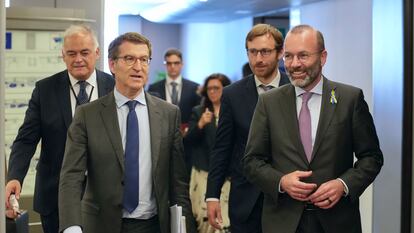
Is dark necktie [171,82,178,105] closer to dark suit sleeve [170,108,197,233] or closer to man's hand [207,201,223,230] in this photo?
man's hand [207,201,223,230]

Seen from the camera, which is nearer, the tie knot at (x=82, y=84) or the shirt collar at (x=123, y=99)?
the shirt collar at (x=123, y=99)

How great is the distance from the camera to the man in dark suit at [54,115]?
3855mm

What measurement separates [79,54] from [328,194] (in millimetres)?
1613

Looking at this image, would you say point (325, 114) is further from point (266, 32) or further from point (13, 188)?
point (13, 188)

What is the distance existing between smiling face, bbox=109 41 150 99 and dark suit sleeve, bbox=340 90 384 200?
94 cm

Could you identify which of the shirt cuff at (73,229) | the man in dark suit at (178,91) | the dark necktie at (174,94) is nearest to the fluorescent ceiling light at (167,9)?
the man in dark suit at (178,91)

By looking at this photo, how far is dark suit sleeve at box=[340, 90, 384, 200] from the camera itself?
3096mm

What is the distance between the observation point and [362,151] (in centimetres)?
318

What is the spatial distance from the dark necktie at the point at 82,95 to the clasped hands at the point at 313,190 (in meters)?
1.34

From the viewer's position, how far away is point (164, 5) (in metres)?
10.6

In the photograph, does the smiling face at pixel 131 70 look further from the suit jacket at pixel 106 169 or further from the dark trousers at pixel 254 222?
the dark trousers at pixel 254 222

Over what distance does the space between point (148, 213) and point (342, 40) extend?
4525 millimetres

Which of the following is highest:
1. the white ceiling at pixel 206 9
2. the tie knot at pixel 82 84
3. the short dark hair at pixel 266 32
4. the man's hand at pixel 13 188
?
the white ceiling at pixel 206 9

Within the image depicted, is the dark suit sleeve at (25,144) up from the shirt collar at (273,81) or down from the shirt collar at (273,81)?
down
